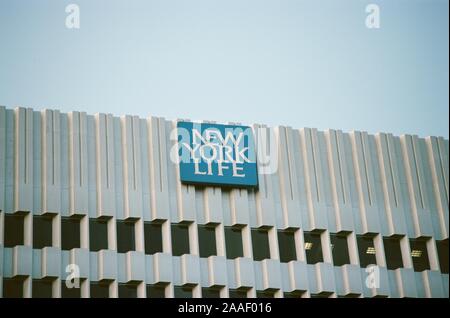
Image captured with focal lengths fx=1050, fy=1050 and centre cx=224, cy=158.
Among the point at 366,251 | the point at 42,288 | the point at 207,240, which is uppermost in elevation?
the point at 207,240

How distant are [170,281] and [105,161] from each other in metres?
7.12

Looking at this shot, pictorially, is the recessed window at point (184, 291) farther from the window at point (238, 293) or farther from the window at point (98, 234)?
the window at point (98, 234)

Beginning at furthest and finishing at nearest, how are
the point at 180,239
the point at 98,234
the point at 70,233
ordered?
the point at 180,239
the point at 98,234
the point at 70,233

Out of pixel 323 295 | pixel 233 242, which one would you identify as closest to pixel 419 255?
pixel 323 295

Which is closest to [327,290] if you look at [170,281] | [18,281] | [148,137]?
[170,281]

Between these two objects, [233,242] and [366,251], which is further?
[366,251]

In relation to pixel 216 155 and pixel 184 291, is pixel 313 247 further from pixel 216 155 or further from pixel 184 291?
pixel 184 291

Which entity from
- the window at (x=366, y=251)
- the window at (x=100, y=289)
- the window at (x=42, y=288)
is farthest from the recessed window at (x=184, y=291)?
the window at (x=366, y=251)

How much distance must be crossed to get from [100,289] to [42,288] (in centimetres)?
286

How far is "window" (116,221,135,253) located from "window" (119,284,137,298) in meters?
1.92

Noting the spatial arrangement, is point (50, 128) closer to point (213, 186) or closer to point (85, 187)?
point (85, 187)

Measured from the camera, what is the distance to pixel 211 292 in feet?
176

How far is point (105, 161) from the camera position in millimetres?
54281

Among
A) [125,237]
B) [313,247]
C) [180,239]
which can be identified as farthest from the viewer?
[313,247]
